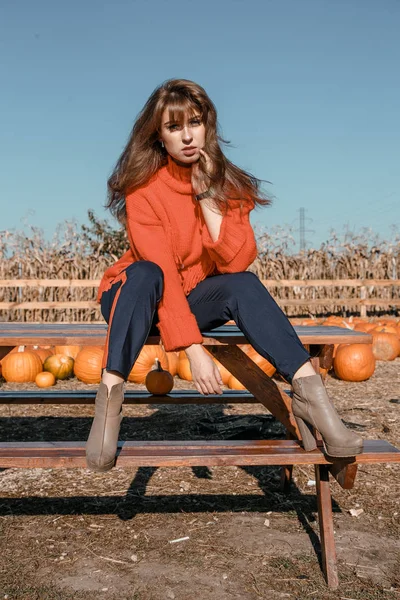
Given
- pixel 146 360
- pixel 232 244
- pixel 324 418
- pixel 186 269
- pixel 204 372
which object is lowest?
pixel 146 360

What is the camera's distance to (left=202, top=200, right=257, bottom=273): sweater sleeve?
252 cm

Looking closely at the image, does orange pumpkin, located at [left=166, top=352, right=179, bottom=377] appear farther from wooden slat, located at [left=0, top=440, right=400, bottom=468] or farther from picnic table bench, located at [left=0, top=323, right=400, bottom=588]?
wooden slat, located at [left=0, top=440, right=400, bottom=468]

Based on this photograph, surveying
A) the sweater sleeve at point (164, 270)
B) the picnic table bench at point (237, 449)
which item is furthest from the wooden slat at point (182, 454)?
the sweater sleeve at point (164, 270)

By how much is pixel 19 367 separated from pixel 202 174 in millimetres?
4283

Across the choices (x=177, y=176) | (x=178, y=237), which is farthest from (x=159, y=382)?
(x=177, y=176)

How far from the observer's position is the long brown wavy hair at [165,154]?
8.30ft

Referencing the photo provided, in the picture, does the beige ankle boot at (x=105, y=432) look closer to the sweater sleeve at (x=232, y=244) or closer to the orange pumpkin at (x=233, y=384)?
the sweater sleeve at (x=232, y=244)

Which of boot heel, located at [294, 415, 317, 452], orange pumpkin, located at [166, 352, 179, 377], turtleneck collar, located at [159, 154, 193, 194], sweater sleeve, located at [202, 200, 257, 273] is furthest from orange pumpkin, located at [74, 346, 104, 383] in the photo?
boot heel, located at [294, 415, 317, 452]

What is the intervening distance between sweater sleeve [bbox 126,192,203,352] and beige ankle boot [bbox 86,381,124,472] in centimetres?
28

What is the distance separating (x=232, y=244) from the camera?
8.29 feet

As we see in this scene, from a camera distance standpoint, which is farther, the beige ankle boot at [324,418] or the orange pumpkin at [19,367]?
the orange pumpkin at [19,367]

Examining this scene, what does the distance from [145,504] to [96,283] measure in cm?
761

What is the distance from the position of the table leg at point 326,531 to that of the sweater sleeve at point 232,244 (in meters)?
0.90

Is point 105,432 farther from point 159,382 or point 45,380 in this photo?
point 45,380
